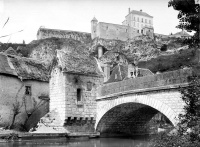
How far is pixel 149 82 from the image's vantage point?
14.7m

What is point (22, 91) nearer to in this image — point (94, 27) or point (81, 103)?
point (81, 103)

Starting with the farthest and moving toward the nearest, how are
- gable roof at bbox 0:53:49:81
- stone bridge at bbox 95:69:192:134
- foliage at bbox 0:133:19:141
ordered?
gable roof at bbox 0:53:49:81
foliage at bbox 0:133:19:141
stone bridge at bbox 95:69:192:134

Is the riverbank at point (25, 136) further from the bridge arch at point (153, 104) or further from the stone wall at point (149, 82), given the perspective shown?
the stone wall at point (149, 82)

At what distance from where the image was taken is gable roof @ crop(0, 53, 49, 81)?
23109 millimetres

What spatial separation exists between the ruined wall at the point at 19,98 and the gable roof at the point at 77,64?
18.7 ft

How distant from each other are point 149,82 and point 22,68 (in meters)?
13.1

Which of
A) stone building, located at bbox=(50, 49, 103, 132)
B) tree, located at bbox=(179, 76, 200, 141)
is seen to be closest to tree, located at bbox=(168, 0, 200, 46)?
tree, located at bbox=(179, 76, 200, 141)

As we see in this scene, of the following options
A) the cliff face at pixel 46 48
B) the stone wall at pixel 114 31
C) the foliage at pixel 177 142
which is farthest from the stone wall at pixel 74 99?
the stone wall at pixel 114 31

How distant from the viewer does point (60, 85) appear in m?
18.4

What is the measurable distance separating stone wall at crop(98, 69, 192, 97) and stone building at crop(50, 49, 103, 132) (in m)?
0.93

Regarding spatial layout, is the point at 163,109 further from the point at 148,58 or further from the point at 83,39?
the point at 83,39

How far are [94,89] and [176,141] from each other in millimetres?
10979

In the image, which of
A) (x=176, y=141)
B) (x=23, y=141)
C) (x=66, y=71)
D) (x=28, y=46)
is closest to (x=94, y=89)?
(x=66, y=71)

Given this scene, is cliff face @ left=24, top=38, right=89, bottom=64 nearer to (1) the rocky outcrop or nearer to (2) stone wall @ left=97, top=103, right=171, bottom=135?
(2) stone wall @ left=97, top=103, right=171, bottom=135
